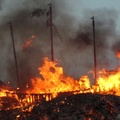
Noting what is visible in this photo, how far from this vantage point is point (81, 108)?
26062 millimetres

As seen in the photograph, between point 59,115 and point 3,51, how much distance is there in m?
42.8

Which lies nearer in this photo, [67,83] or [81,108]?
[81,108]

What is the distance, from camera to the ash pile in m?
25.5

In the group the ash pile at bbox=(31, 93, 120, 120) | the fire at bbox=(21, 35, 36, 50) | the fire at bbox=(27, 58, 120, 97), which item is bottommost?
the ash pile at bbox=(31, 93, 120, 120)

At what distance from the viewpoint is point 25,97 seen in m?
34.3

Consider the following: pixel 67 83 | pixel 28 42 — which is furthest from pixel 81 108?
pixel 28 42

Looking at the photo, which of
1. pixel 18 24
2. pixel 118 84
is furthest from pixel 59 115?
pixel 18 24

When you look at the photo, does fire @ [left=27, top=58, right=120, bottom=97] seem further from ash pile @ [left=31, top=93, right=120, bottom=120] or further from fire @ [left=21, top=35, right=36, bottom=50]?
fire @ [left=21, top=35, right=36, bottom=50]

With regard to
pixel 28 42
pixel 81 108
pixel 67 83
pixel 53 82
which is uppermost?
pixel 28 42

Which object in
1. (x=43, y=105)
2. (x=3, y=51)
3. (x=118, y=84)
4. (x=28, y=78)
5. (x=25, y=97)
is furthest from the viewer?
(x=3, y=51)

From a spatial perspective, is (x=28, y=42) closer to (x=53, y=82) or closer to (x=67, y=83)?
(x=53, y=82)

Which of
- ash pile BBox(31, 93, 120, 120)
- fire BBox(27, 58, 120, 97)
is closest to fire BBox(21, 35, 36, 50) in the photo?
fire BBox(27, 58, 120, 97)

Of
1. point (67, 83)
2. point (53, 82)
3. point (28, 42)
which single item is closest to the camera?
point (67, 83)

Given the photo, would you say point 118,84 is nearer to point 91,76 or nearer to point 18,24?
point 91,76
